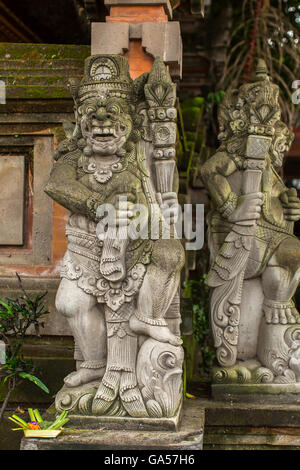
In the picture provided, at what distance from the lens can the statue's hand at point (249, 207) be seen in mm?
4652

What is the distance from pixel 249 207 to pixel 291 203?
0.37 m

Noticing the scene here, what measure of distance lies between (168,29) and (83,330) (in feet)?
8.19

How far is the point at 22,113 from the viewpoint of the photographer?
17.7ft

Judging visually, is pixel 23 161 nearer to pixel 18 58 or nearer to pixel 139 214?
pixel 18 58

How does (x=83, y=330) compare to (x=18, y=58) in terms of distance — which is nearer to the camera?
(x=83, y=330)

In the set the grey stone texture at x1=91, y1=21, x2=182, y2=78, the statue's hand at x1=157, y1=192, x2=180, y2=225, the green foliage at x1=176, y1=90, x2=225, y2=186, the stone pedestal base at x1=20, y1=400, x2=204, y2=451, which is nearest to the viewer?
the stone pedestal base at x1=20, y1=400, x2=204, y2=451

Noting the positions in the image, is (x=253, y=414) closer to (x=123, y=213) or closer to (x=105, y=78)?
(x=123, y=213)

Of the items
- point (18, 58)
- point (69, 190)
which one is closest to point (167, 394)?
point (69, 190)

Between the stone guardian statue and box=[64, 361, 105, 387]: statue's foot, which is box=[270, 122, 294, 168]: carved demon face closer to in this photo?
the stone guardian statue

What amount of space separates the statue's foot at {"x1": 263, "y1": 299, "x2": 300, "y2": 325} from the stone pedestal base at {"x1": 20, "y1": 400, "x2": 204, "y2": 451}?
1.22m

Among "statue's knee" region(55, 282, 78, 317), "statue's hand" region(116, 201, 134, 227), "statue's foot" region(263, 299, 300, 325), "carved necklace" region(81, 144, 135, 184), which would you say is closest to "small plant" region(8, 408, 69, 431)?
"statue's knee" region(55, 282, 78, 317)

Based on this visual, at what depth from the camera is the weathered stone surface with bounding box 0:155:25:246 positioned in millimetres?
5379

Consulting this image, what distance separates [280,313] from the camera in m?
4.77
